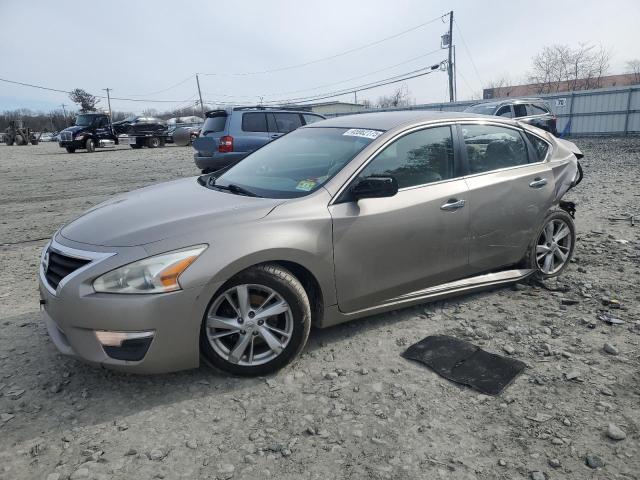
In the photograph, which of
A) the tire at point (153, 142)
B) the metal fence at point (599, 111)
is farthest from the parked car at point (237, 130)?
the tire at point (153, 142)

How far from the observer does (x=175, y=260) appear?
8.79 feet

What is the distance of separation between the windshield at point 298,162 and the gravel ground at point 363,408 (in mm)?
Result: 1137

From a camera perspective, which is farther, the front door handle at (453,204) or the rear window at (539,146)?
the rear window at (539,146)

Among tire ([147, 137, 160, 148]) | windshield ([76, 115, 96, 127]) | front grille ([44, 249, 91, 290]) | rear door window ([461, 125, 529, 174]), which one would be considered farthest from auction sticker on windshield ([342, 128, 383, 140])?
tire ([147, 137, 160, 148])

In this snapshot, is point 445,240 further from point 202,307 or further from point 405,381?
point 202,307

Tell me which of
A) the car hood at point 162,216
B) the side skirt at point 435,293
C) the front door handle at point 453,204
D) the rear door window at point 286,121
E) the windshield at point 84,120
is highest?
the windshield at point 84,120

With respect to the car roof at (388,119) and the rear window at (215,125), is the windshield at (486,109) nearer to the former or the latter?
the rear window at (215,125)

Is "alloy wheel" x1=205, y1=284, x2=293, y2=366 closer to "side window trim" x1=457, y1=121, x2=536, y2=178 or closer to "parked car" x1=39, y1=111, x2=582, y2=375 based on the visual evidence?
"parked car" x1=39, y1=111, x2=582, y2=375

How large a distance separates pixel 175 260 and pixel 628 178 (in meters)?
10.6

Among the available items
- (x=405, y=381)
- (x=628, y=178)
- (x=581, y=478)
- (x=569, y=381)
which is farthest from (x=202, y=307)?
(x=628, y=178)

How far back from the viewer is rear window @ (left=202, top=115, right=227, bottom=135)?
34.3ft

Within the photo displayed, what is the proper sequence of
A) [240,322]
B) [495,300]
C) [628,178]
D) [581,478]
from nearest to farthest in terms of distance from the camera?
[581,478]
[240,322]
[495,300]
[628,178]

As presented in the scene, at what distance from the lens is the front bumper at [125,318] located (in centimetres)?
259

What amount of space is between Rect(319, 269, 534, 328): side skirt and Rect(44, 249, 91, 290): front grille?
5.09ft
